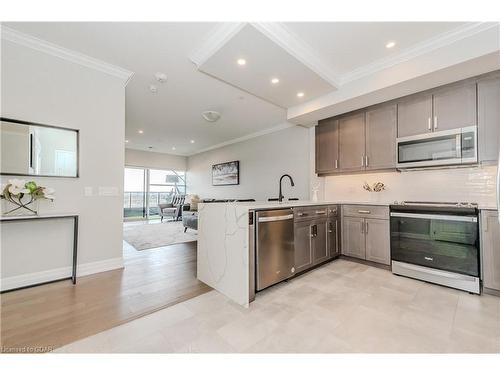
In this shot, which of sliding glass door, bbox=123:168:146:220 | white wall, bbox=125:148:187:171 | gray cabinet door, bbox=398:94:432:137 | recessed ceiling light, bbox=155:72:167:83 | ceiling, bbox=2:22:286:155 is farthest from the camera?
sliding glass door, bbox=123:168:146:220

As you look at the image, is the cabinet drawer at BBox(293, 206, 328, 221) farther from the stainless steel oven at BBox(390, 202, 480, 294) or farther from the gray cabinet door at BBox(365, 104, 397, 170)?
the gray cabinet door at BBox(365, 104, 397, 170)

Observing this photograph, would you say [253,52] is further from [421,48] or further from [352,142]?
[352,142]

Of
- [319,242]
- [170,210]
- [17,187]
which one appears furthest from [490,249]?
[170,210]

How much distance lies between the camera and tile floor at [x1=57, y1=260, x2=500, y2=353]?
58.6 inches

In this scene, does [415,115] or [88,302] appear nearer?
[88,302]

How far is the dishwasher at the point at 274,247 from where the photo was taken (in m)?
2.19

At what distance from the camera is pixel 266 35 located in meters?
2.06

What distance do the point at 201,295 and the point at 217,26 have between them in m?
2.77

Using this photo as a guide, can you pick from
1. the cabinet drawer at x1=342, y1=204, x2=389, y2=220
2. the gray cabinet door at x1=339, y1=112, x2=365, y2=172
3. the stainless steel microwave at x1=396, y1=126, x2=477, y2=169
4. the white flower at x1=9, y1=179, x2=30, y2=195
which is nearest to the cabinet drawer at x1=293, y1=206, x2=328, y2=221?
the cabinet drawer at x1=342, y1=204, x2=389, y2=220

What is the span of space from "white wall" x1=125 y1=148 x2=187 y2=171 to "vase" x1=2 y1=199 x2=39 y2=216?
5.90m

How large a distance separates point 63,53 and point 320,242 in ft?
13.4

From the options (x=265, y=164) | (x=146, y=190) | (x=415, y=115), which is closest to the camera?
(x=415, y=115)

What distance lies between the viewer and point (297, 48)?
2.41m
